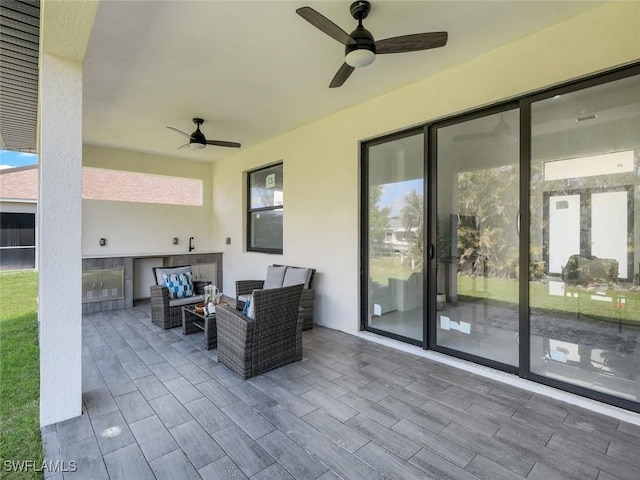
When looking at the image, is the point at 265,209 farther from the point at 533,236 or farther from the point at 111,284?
the point at 533,236

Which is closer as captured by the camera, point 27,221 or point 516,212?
point 516,212

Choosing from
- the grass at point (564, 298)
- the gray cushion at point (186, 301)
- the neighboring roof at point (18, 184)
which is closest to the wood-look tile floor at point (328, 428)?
the grass at point (564, 298)

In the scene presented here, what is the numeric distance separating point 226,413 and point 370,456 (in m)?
1.09

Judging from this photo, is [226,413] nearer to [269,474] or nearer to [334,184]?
[269,474]

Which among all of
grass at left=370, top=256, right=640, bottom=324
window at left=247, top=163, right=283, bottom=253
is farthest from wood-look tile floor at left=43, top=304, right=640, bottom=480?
window at left=247, top=163, right=283, bottom=253

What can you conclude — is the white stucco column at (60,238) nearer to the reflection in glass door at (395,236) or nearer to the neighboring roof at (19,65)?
the neighboring roof at (19,65)

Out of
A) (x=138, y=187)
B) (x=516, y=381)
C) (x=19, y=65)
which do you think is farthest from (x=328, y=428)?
(x=138, y=187)

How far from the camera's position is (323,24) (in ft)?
6.85

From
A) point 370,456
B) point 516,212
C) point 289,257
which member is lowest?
point 370,456

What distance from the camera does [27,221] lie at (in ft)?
29.3

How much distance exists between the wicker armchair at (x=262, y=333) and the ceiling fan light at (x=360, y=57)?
2.02 metres

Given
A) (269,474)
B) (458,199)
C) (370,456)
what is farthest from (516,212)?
(269,474)

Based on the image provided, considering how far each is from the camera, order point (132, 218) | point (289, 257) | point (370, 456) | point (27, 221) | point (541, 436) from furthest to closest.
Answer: point (27, 221) → point (132, 218) → point (289, 257) → point (541, 436) → point (370, 456)

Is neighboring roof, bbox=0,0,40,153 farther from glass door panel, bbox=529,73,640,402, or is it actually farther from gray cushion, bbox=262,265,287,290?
glass door panel, bbox=529,73,640,402
